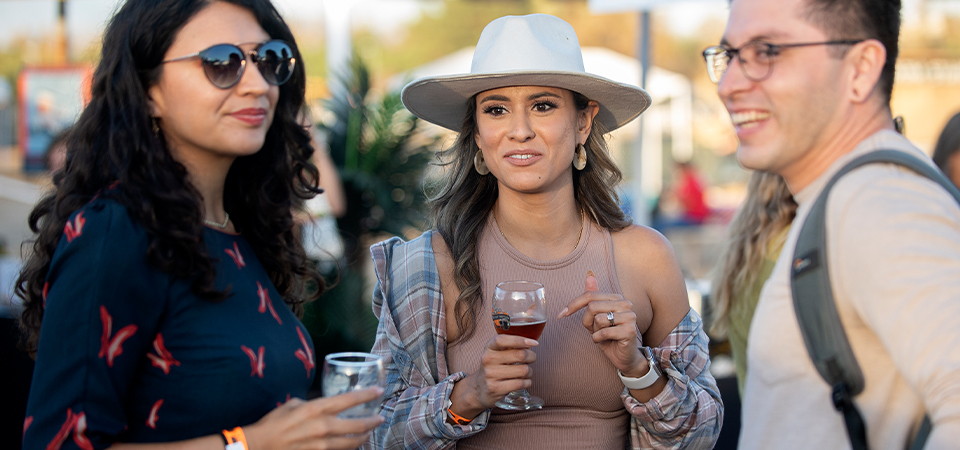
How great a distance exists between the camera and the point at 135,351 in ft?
5.16

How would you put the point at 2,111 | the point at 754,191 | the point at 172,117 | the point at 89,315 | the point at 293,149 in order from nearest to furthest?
the point at 89,315, the point at 172,117, the point at 293,149, the point at 754,191, the point at 2,111

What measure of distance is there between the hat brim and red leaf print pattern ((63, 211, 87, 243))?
1301mm

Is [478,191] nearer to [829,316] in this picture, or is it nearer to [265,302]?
[265,302]

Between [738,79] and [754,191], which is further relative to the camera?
[754,191]

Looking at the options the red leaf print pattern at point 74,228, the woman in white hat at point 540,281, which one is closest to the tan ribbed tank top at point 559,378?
the woman in white hat at point 540,281

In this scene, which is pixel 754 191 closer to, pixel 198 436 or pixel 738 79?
pixel 738 79

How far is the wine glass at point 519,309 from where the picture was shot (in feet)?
6.99

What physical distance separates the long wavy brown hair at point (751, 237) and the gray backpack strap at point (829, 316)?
183cm

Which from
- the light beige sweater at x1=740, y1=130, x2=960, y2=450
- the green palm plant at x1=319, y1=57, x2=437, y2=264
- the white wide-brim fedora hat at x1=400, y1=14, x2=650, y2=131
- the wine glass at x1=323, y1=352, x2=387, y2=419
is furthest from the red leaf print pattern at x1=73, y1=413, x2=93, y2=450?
the green palm plant at x1=319, y1=57, x2=437, y2=264

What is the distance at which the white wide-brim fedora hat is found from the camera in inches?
97.6

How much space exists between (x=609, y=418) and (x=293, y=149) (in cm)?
139

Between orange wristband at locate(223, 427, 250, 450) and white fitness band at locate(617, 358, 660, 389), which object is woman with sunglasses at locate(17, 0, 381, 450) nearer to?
orange wristband at locate(223, 427, 250, 450)

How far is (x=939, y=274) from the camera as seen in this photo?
1.23 meters

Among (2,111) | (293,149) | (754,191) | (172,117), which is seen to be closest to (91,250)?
(172,117)
